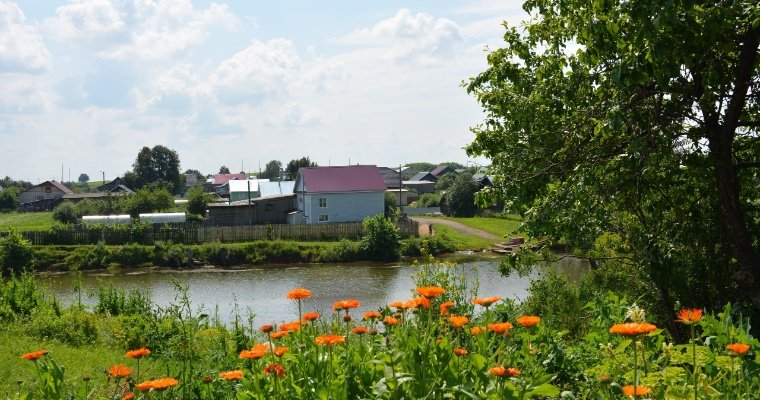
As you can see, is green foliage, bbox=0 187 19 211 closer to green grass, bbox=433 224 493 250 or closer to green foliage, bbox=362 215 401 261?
green grass, bbox=433 224 493 250

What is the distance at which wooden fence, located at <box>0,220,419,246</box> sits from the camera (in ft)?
119

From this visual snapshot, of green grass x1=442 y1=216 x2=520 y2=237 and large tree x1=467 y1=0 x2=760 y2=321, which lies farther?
green grass x1=442 y1=216 x2=520 y2=237

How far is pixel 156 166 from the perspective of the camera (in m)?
83.8

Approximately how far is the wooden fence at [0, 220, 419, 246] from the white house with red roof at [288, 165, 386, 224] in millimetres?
3835

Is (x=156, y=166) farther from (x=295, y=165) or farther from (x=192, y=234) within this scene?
(x=192, y=234)

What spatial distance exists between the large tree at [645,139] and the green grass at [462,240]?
2852cm

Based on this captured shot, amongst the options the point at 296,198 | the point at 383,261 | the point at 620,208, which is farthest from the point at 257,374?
the point at 296,198

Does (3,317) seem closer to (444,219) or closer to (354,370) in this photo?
(354,370)

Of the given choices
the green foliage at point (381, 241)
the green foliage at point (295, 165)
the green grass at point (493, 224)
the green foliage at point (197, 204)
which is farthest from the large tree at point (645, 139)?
the green foliage at point (295, 165)

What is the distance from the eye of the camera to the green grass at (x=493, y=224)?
42.0 meters

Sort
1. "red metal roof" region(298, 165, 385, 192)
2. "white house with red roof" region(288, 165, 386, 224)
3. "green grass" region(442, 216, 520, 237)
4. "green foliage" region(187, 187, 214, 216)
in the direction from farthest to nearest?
"green foliage" region(187, 187, 214, 216), "red metal roof" region(298, 165, 385, 192), "white house with red roof" region(288, 165, 386, 224), "green grass" region(442, 216, 520, 237)

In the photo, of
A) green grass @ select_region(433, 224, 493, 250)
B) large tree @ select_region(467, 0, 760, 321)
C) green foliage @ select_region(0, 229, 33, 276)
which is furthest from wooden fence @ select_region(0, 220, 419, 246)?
large tree @ select_region(467, 0, 760, 321)

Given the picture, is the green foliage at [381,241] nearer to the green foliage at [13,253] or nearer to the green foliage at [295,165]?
the green foliage at [13,253]

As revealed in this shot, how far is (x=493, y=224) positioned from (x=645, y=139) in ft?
127
